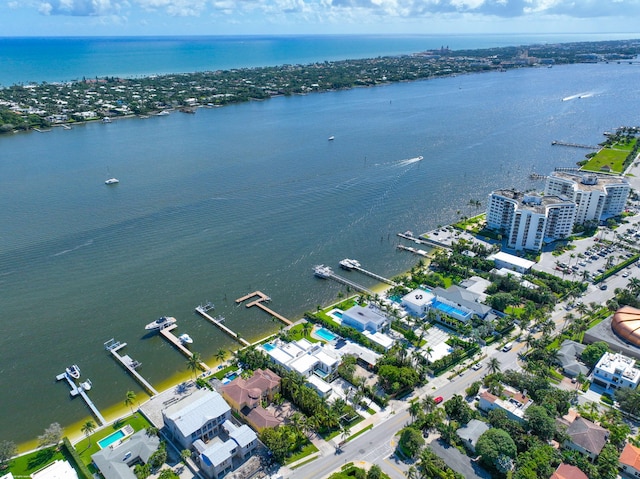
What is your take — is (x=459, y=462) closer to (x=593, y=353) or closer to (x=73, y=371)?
(x=593, y=353)

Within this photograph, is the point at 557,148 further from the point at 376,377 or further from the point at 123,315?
the point at 123,315

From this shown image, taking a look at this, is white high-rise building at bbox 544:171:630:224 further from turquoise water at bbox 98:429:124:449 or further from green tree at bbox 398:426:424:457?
turquoise water at bbox 98:429:124:449

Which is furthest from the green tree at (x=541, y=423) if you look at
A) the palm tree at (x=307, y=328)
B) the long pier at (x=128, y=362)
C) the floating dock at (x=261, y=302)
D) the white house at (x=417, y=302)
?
the long pier at (x=128, y=362)

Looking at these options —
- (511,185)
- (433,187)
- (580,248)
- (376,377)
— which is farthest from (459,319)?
(511,185)

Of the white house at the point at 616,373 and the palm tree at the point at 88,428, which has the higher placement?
the white house at the point at 616,373

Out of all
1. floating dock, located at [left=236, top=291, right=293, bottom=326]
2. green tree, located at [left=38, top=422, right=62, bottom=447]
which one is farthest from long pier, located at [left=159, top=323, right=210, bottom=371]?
green tree, located at [left=38, top=422, right=62, bottom=447]

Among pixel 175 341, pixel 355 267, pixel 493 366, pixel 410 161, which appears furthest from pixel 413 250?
pixel 410 161

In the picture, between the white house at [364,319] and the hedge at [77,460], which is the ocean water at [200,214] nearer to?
the hedge at [77,460]
